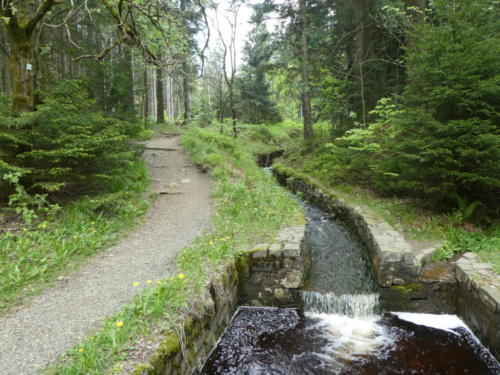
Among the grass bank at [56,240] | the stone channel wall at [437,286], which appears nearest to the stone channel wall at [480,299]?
the stone channel wall at [437,286]

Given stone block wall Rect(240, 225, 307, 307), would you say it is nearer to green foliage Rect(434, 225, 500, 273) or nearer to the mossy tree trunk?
green foliage Rect(434, 225, 500, 273)

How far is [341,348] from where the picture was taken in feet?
14.0

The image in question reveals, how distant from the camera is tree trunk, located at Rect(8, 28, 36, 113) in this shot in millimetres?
5691

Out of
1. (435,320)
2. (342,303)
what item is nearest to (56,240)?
(342,303)

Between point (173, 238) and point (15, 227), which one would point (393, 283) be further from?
point (15, 227)

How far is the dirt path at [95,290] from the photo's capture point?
2.88 meters

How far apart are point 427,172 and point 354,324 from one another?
11.9 feet

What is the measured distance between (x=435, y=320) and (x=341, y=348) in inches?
73.8

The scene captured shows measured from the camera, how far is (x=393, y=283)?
521 centimetres

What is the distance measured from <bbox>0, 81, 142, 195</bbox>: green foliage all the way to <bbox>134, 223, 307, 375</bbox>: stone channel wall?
345cm

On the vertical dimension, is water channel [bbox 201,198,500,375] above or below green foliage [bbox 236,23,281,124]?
below

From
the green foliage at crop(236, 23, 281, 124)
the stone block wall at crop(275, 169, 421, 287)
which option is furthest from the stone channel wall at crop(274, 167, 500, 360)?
the green foliage at crop(236, 23, 281, 124)

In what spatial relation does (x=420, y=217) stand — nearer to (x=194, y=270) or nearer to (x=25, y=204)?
(x=194, y=270)

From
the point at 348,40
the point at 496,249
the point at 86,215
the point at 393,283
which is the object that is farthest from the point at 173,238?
the point at 348,40
